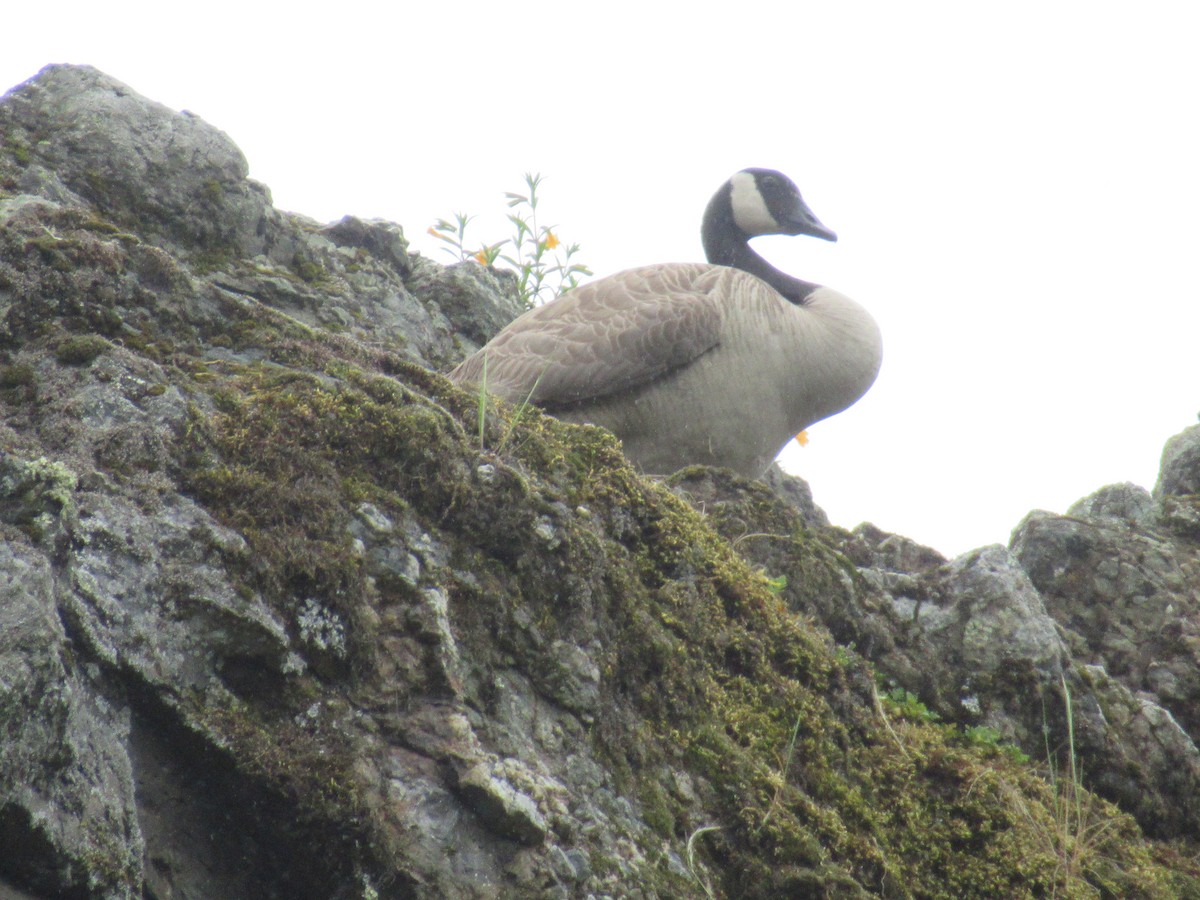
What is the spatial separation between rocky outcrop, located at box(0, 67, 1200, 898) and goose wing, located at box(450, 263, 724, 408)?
1687 mm

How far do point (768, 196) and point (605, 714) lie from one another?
6277 millimetres

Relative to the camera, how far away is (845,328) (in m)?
6.59

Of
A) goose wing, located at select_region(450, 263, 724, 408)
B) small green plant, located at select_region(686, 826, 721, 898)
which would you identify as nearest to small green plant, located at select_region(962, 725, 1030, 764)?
small green plant, located at select_region(686, 826, 721, 898)

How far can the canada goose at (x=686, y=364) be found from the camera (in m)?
6.04

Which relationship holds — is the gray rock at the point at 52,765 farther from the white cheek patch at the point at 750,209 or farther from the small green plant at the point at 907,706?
the white cheek patch at the point at 750,209

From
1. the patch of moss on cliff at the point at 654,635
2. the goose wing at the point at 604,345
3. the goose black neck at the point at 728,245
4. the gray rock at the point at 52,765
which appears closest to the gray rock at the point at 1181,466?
the goose black neck at the point at 728,245

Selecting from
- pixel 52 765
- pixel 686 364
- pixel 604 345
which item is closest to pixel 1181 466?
pixel 686 364

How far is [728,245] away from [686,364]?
7.67ft

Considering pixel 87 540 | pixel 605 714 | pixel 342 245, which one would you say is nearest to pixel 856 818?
pixel 605 714

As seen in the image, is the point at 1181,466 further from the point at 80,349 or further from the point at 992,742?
the point at 80,349

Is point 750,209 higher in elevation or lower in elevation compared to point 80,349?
higher

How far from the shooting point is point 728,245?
8133 mm

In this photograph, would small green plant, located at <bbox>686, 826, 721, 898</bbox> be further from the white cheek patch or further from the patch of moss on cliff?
the white cheek patch

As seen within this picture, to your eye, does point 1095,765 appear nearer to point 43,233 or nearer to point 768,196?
point 43,233
